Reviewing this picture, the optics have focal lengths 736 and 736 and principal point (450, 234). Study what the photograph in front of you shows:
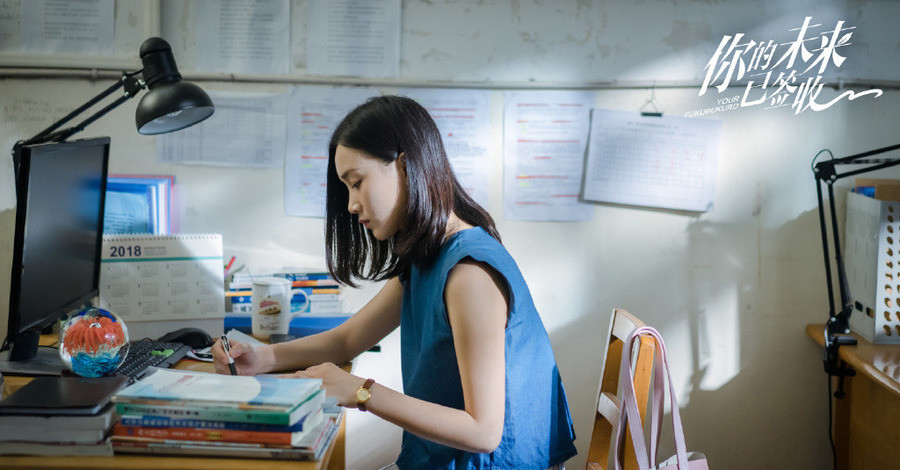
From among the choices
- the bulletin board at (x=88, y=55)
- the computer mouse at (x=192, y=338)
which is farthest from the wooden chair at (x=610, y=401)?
the bulletin board at (x=88, y=55)

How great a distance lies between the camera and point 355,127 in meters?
1.37

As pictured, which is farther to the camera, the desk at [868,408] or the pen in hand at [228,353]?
the desk at [868,408]

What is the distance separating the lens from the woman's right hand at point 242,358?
143 cm

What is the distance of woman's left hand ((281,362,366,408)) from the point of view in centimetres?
121

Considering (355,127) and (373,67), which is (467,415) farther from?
(373,67)

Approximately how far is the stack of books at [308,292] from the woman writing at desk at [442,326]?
64cm

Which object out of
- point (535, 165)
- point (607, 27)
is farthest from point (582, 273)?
point (607, 27)

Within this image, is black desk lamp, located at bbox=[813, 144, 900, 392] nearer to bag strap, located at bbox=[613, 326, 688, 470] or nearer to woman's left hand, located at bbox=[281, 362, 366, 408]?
bag strap, located at bbox=[613, 326, 688, 470]

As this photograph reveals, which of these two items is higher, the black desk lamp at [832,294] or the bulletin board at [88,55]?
the bulletin board at [88,55]

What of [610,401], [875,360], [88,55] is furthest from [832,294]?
[88,55]

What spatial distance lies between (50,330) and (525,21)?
159cm

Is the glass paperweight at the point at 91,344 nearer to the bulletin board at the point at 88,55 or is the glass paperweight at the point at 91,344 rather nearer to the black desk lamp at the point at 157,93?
the black desk lamp at the point at 157,93

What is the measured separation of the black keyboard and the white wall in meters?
0.65

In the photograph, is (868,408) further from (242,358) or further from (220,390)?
(220,390)
